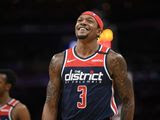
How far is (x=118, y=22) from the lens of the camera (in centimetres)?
2523

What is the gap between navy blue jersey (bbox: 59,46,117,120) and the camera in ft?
21.6

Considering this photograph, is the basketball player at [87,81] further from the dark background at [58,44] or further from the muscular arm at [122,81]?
the dark background at [58,44]

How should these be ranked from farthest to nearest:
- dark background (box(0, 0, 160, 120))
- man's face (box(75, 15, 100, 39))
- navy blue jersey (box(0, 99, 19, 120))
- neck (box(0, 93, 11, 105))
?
dark background (box(0, 0, 160, 120))
neck (box(0, 93, 11, 105))
navy blue jersey (box(0, 99, 19, 120))
man's face (box(75, 15, 100, 39))

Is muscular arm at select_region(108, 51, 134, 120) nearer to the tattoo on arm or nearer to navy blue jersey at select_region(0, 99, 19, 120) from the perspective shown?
the tattoo on arm

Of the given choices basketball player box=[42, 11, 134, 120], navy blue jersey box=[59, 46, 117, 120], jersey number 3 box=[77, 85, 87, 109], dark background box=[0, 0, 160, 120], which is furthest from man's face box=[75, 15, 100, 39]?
dark background box=[0, 0, 160, 120]

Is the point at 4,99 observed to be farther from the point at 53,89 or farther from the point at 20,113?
the point at 53,89

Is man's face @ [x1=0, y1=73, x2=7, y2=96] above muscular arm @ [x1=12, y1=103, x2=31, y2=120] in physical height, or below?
above

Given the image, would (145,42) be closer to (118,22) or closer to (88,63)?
(118,22)

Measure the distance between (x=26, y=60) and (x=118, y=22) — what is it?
441 centimetres

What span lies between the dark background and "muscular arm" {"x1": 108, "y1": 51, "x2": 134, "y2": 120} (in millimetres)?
15408

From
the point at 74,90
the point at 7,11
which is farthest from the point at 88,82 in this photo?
the point at 7,11

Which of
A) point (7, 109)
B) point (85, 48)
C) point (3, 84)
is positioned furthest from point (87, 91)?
point (3, 84)

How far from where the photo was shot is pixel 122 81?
264 inches

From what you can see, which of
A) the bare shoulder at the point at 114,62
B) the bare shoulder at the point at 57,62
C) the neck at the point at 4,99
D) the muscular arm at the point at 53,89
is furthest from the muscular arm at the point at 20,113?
the bare shoulder at the point at 114,62
